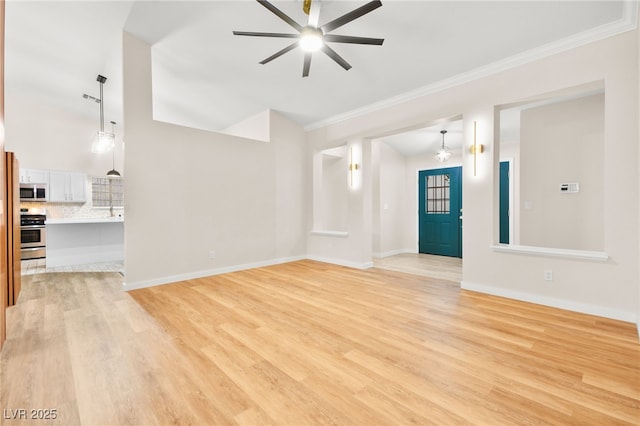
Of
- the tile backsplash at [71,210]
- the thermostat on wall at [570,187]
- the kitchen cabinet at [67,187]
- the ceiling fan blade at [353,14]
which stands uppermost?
the ceiling fan blade at [353,14]

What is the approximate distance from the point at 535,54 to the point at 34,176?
9548mm

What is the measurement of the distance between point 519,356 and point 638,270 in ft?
5.84

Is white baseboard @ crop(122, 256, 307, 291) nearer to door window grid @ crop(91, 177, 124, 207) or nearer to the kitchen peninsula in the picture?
the kitchen peninsula

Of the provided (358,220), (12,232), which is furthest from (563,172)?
(12,232)

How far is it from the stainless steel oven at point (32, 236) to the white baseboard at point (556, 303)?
8793 mm

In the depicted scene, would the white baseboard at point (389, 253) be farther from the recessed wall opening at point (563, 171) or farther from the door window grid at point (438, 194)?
the recessed wall opening at point (563, 171)

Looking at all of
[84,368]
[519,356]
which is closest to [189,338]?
[84,368]

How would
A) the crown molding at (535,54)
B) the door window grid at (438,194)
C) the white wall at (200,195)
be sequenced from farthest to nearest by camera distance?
the door window grid at (438,194), the white wall at (200,195), the crown molding at (535,54)

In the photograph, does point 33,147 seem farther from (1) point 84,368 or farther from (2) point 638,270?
(2) point 638,270

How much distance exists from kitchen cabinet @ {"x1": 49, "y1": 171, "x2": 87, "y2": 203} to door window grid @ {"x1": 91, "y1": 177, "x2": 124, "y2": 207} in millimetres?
259

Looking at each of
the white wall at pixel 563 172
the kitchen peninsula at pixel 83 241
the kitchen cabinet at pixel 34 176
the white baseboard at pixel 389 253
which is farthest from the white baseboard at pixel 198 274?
the white wall at pixel 563 172

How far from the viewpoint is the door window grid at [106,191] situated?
6.99 m

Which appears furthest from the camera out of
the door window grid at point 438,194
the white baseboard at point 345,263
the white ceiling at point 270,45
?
the door window grid at point 438,194

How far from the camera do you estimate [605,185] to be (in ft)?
9.48
